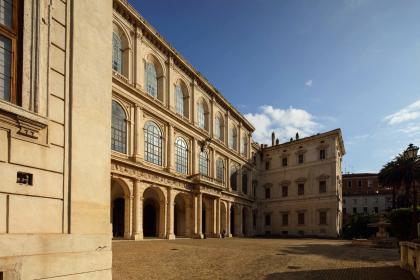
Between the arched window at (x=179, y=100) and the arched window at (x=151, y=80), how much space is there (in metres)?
3.62

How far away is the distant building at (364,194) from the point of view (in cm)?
7425

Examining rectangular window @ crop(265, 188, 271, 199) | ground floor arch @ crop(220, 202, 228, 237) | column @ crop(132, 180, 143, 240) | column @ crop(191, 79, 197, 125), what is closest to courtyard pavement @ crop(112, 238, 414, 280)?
column @ crop(132, 180, 143, 240)

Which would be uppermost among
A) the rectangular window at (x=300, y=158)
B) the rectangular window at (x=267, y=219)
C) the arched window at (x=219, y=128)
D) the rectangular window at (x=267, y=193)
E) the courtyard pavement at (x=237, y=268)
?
the arched window at (x=219, y=128)

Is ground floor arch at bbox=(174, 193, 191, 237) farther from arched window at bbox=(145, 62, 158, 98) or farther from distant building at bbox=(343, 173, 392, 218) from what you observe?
distant building at bbox=(343, 173, 392, 218)

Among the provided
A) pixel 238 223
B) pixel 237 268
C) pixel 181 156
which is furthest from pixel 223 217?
pixel 237 268

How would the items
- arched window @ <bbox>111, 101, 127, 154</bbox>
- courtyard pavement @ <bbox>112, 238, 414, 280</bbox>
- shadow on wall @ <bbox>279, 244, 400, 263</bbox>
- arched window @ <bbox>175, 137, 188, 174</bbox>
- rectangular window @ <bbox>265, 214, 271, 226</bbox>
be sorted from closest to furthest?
courtyard pavement @ <bbox>112, 238, 414, 280</bbox> → shadow on wall @ <bbox>279, 244, 400, 263</bbox> → arched window @ <bbox>111, 101, 127, 154</bbox> → arched window @ <bbox>175, 137, 188, 174</bbox> → rectangular window @ <bbox>265, 214, 271, 226</bbox>

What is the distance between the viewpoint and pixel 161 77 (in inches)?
1292

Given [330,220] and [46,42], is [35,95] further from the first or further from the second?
[330,220]

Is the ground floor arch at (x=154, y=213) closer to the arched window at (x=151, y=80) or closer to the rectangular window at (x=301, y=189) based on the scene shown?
the arched window at (x=151, y=80)

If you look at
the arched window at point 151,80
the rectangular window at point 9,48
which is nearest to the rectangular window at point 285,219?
the arched window at point 151,80

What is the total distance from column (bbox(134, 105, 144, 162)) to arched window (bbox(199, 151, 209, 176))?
11.7 metres

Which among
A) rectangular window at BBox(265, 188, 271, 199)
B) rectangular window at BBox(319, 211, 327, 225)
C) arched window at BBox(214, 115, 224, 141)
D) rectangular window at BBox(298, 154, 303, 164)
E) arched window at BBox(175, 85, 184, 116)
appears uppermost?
arched window at BBox(175, 85, 184, 116)

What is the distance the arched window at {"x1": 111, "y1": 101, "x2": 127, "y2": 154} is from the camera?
2598 cm

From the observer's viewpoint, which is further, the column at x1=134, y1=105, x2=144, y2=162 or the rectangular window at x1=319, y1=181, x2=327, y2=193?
the rectangular window at x1=319, y1=181, x2=327, y2=193
